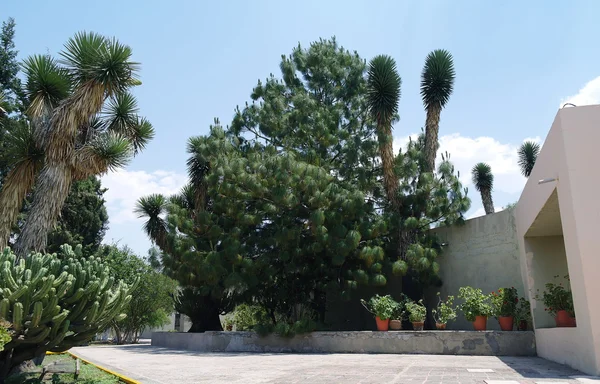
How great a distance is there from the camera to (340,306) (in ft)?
59.0

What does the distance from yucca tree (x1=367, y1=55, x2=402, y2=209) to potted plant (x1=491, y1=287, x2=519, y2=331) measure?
406 cm

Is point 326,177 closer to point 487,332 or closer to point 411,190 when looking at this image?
point 411,190

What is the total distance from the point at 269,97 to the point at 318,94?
1.82m

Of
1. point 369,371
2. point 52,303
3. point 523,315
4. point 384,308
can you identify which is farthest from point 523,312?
point 52,303

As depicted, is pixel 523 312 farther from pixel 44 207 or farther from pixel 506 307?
pixel 44 207

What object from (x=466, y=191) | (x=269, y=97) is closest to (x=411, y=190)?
(x=466, y=191)

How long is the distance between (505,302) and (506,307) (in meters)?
0.12

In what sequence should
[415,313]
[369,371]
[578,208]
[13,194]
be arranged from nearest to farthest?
[578,208], [369,371], [13,194], [415,313]

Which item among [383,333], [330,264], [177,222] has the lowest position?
[383,333]

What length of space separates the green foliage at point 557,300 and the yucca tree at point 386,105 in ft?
18.7

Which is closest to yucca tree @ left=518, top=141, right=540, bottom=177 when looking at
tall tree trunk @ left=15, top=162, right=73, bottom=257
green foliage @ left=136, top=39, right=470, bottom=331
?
green foliage @ left=136, top=39, right=470, bottom=331

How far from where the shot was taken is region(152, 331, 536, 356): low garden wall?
1153 centimetres

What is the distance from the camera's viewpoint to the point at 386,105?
15.1m

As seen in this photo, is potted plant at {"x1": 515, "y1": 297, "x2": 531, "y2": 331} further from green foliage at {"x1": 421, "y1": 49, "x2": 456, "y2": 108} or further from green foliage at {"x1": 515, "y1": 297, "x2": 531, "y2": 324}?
green foliage at {"x1": 421, "y1": 49, "x2": 456, "y2": 108}
